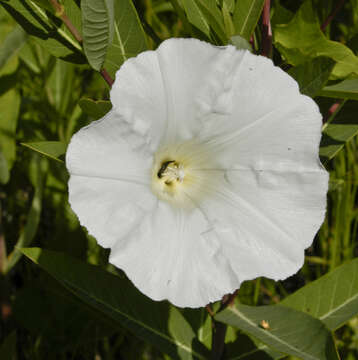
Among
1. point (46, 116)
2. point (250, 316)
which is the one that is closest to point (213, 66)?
point (250, 316)

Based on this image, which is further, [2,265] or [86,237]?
[86,237]

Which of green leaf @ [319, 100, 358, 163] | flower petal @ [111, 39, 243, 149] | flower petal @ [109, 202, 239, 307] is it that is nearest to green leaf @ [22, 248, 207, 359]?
flower petal @ [109, 202, 239, 307]

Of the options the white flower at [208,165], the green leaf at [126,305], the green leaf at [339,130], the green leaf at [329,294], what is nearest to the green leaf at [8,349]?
the green leaf at [126,305]

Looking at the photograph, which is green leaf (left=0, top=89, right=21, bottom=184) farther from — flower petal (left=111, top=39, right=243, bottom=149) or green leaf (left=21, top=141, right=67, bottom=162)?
flower petal (left=111, top=39, right=243, bottom=149)

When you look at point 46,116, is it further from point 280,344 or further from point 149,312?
point 280,344

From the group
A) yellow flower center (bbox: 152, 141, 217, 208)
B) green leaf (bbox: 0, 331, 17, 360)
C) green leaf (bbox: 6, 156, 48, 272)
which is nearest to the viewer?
yellow flower center (bbox: 152, 141, 217, 208)

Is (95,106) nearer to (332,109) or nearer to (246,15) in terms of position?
(246,15)

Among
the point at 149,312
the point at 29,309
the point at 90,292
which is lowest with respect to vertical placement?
the point at 29,309
